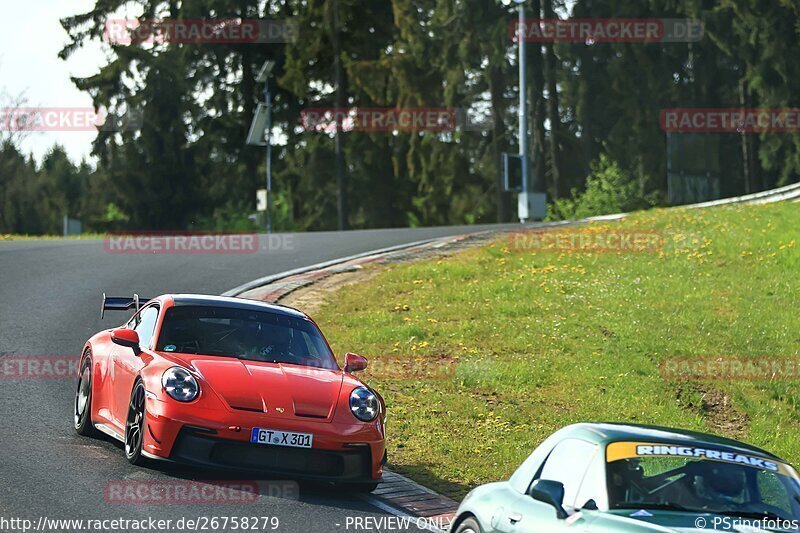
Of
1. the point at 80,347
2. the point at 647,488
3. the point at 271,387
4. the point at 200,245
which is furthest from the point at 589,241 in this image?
the point at 647,488

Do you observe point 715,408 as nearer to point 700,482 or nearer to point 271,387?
point 271,387

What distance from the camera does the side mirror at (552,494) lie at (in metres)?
6.14

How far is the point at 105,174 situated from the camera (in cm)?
6259

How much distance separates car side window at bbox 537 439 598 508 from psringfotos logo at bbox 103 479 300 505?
3.11 meters

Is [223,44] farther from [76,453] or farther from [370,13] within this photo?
[76,453]

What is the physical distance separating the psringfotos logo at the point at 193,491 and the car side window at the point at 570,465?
10.2 ft

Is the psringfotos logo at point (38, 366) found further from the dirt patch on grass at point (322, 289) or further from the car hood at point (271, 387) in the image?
the car hood at point (271, 387)

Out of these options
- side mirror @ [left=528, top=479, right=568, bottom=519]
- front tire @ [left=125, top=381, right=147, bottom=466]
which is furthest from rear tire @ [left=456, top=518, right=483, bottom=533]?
front tire @ [left=125, top=381, right=147, bottom=466]

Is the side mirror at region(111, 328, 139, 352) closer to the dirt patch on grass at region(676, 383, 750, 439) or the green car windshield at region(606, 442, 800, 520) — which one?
the green car windshield at region(606, 442, 800, 520)

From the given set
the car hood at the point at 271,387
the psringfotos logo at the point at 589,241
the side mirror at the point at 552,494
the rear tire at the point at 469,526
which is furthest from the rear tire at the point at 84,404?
the psringfotos logo at the point at 589,241

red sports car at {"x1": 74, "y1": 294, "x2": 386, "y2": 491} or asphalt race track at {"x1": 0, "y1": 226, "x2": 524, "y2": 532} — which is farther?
red sports car at {"x1": 74, "y1": 294, "x2": 386, "y2": 491}

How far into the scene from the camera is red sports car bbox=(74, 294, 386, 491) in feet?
31.2

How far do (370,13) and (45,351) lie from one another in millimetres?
48085

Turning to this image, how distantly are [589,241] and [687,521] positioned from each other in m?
20.0
